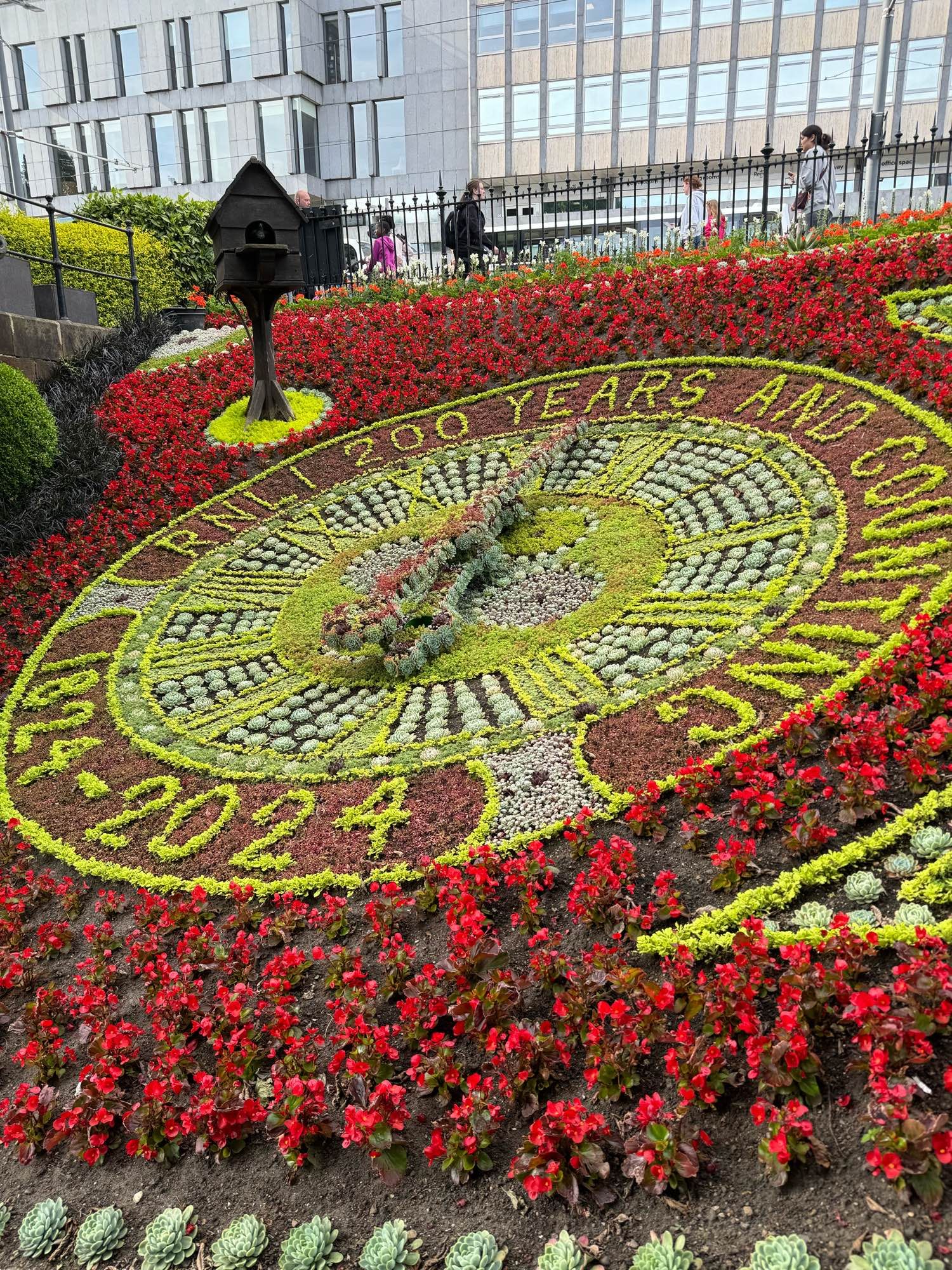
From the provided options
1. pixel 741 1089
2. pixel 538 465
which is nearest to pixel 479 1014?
pixel 741 1089

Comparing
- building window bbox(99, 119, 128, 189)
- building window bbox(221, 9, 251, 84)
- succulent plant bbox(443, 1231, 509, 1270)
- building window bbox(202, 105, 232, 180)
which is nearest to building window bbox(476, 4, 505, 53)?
building window bbox(221, 9, 251, 84)

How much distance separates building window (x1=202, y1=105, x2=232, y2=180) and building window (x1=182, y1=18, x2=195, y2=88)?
120cm

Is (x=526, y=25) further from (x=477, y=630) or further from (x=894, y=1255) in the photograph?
(x=894, y=1255)

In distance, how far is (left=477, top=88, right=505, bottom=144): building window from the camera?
32.2 meters

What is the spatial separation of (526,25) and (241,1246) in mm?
36681

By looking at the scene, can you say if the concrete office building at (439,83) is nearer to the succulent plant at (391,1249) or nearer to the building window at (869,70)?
the building window at (869,70)

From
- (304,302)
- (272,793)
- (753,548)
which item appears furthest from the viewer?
(304,302)

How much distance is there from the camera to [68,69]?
116 feet

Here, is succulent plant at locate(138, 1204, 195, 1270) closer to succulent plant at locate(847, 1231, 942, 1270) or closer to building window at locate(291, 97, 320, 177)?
succulent plant at locate(847, 1231, 942, 1270)

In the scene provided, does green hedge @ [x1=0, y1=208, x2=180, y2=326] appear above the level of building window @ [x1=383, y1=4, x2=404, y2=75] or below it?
below

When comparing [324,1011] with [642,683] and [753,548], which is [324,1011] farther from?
[753,548]

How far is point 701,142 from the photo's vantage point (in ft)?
102

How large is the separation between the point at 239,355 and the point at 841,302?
7307mm

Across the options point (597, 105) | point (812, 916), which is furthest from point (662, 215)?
point (597, 105)
